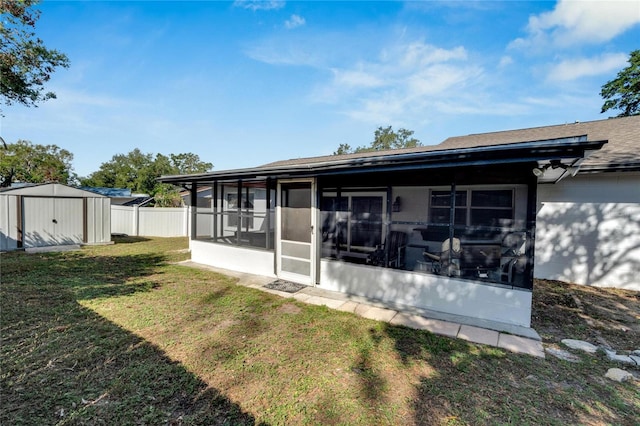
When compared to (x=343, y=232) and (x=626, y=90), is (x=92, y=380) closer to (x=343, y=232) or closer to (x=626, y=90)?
(x=343, y=232)

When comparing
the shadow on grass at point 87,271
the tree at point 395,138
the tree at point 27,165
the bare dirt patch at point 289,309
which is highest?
the tree at point 395,138

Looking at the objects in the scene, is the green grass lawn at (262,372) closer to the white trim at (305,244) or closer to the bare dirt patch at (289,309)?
the bare dirt patch at (289,309)

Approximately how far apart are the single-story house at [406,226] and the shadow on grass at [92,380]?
3254 mm

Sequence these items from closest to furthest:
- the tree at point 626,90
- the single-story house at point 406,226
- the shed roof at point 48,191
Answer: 1. the single-story house at point 406,226
2. the shed roof at point 48,191
3. the tree at point 626,90

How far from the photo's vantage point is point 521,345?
3.44 metres

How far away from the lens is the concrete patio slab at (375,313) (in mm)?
4270

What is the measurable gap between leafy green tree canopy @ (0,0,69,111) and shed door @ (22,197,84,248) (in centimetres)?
400

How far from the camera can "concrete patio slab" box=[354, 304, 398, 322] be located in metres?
4.27

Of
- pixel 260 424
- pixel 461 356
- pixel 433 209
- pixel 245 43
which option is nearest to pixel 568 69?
pixel 433 209

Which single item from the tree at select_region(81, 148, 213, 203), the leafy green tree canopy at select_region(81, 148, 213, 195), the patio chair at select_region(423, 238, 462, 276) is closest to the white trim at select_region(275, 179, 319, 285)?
the patio chair at select_region(423, 238, 462, 276)

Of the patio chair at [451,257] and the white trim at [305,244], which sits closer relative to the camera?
the patio chair at [451,257]

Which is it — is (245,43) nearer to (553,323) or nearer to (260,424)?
(260,424)

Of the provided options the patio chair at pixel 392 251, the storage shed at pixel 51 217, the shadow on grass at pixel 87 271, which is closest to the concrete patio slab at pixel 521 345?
the patio chair at pixel 392 251

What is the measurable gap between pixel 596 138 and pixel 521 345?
26.3 feet
